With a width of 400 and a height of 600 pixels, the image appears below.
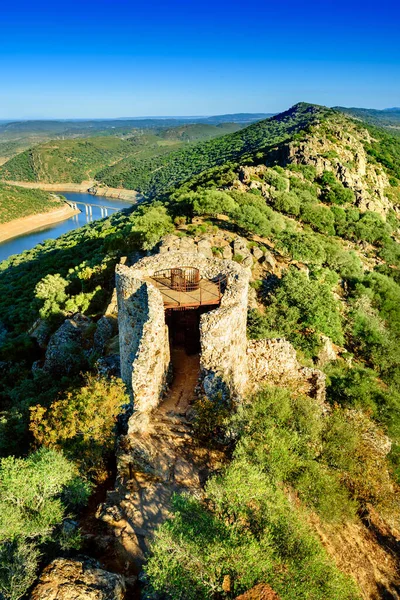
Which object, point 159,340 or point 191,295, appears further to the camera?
point 191,295

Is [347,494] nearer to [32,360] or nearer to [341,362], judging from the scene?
[341,362]

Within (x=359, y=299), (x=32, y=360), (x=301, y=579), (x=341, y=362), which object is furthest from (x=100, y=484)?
(x=359, y=299)

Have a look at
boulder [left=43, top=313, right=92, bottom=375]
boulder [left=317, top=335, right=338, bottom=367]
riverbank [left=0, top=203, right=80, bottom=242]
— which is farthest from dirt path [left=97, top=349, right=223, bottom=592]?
riverbank [left=0, top=203, right=80, bottom=242]

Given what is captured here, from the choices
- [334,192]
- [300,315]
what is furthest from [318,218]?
[300,315]

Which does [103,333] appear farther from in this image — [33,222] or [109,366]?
[33,222]

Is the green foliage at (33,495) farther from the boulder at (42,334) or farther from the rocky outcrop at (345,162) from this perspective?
the rocky outcrop at (345,162)

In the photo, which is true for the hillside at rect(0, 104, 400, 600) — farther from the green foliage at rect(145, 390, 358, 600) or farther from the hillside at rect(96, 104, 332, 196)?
the hillside at rect(96, 104, 332, 196)
